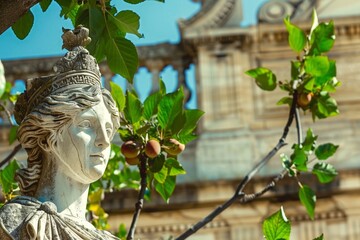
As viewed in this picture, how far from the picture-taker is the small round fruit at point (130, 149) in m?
5.61

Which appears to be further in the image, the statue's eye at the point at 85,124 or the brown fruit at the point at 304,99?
the brown fruit at the point at 304,99

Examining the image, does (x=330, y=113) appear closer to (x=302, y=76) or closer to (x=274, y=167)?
(x=302, y=76)

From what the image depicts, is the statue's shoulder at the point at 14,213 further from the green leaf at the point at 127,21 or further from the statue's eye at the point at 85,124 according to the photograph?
the green leaf at the point at 127,21

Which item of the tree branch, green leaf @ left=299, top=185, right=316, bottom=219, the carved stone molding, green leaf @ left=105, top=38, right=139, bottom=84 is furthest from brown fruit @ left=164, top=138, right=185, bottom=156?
the carved stone molding

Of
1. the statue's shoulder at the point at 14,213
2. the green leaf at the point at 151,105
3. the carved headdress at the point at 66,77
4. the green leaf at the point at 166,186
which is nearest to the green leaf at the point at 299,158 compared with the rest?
the green leaf at the point at 166,186

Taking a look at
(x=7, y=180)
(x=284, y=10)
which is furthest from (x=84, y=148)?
(x=284, y=10)

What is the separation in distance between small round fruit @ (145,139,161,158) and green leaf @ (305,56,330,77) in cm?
103

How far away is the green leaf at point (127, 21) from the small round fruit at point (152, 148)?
2.93ft

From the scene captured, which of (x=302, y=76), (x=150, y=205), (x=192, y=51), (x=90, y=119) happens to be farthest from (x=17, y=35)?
(x=192, y=51)

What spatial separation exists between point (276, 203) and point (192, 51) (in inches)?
71.4

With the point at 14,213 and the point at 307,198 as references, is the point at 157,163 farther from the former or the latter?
the point at 14,213

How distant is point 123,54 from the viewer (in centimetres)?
476

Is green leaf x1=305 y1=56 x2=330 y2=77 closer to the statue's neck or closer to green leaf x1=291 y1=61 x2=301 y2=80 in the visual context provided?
green leaf x1=291 y1=61 x2=301 y2=80

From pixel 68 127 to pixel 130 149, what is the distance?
134 cm
